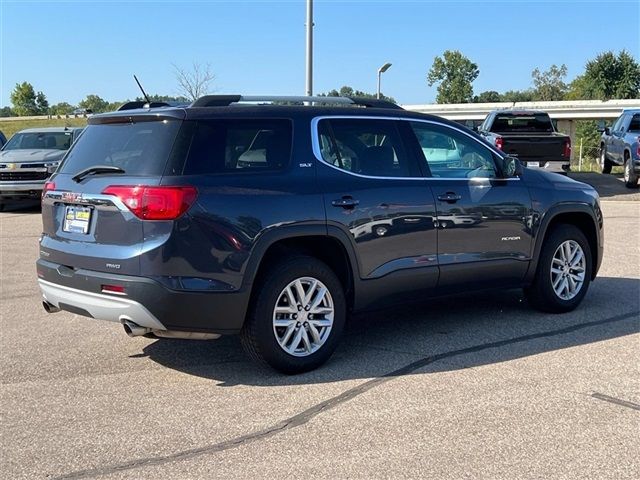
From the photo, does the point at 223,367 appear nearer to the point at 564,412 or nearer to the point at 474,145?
the point at 564,412

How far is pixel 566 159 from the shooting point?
53.9 feet

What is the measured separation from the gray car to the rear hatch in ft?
54.9

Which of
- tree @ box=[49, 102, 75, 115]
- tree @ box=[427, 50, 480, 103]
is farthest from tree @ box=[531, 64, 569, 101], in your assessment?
tree @ box=[49, 102, 75, 115]

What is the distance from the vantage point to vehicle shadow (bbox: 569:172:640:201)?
18.3 m

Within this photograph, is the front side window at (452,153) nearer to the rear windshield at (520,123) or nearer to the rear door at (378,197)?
the rear door at (378,197)

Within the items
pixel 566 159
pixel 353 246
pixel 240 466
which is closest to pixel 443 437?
pixel 240 466

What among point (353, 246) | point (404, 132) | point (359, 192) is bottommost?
point (353, 246)

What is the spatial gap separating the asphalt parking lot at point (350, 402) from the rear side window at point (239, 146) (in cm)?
148

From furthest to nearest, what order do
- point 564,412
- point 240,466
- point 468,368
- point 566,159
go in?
point 566,159
point 468,368
point 564,412
point 240,466

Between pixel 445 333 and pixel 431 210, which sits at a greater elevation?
pixel 431 210

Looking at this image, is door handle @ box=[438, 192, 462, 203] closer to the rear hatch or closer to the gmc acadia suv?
the gmc acadia suv

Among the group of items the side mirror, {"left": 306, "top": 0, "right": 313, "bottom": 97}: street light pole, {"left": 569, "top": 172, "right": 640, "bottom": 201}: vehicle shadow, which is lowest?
{"left": 569, "top": 172, "right": 640, "bottom": 201}: vehicle shadow

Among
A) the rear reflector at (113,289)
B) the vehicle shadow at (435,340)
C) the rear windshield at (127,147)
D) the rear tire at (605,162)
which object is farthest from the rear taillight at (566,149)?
the rear reflector at (113,289)

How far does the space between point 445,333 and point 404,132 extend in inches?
68.3
